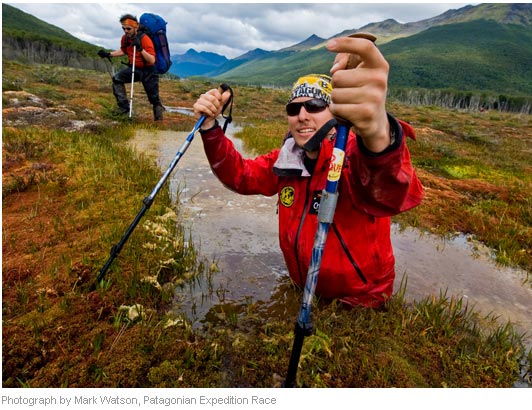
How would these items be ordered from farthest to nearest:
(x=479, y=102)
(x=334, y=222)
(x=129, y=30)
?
(x=479, y=102) < (x=129, y=30) < (x=334, y=222)

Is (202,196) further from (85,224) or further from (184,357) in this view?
(184,357)

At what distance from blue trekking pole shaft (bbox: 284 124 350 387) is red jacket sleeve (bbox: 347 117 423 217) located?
0.66ft

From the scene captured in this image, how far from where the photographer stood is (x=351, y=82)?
1922mm

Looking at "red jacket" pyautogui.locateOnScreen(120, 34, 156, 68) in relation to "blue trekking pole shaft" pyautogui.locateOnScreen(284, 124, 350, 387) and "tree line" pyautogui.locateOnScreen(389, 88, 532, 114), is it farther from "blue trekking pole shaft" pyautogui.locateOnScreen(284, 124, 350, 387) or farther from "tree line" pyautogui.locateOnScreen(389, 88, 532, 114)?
"tree line" pyautogui.locateOnScreen(389, 88, 532, 114)

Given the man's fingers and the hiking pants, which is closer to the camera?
the man's fingers

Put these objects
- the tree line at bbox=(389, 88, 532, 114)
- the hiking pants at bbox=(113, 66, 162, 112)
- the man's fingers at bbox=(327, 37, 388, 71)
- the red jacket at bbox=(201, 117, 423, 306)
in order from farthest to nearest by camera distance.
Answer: the tree line at bbox=(389, 88, 532, 114) < the hiking pants at bbox=(113, 66, 162, 112) < the red jacket at bbox=(201, 117, 423, 306) < the man's fingers at bbox=(327, 37, 388, 71)

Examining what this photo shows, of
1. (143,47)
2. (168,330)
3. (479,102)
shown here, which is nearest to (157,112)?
(143,47)

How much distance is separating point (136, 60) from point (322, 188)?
1472cm

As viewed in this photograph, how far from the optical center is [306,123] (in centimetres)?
373

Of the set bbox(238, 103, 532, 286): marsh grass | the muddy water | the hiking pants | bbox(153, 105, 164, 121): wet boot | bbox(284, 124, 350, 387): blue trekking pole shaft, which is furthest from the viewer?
bbox(153, 105, 164, 121): wet boot

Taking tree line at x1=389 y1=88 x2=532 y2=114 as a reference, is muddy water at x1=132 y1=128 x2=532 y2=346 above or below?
below

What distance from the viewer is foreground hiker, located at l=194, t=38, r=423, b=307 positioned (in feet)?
8.66

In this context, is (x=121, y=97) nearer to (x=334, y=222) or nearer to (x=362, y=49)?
(x=334, y=222)

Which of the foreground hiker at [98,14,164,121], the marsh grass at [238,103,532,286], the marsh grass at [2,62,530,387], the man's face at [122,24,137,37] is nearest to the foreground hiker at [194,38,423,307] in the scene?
the marsh grass at [2,62,530,387]
